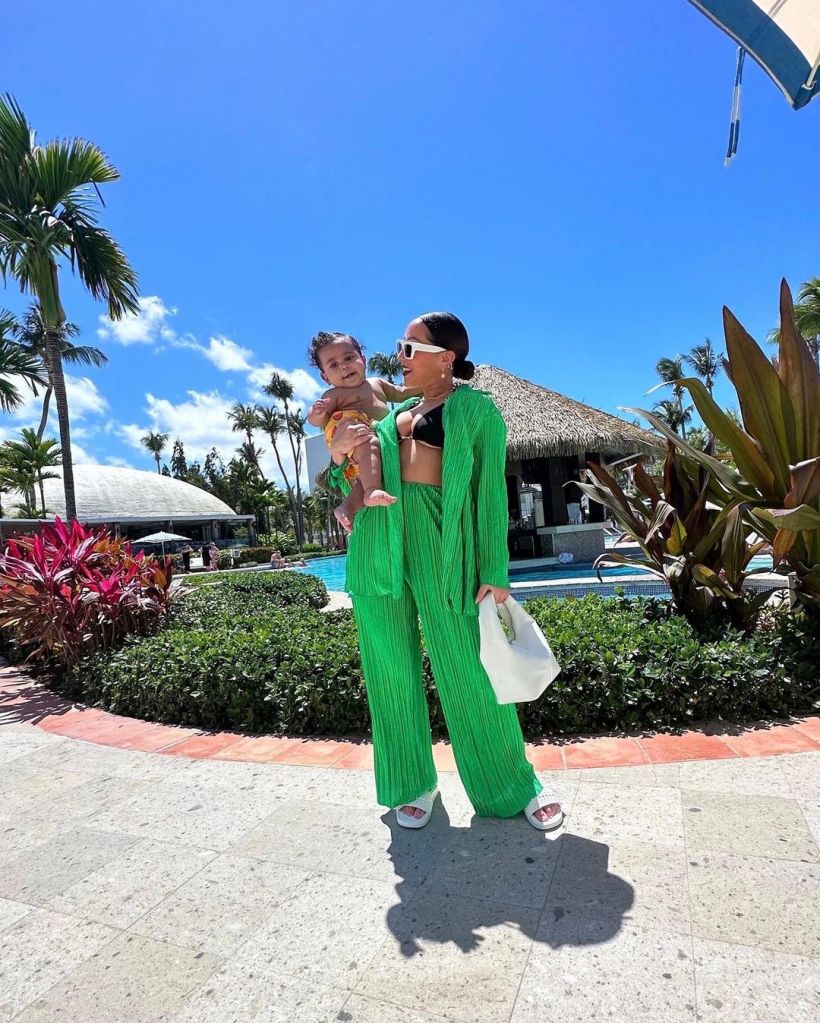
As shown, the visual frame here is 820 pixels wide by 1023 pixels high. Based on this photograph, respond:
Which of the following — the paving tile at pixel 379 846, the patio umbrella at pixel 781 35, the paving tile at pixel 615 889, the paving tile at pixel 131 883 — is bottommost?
the paving tile at pixel 131 883

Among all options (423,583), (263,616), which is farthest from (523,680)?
(263,616)

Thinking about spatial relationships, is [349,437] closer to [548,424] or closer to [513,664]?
[513,664]

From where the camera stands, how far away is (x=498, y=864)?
1.75m

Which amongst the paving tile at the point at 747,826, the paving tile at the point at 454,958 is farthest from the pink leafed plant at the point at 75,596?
the paving tile at the point at 747,826

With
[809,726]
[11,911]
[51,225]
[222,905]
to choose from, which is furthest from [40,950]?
[51,225]

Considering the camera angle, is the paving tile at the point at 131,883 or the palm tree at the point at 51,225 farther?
the palm tree at the point at 51,225

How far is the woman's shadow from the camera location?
4.79ft

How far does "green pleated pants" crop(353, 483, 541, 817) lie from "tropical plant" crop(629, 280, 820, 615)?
205 cm

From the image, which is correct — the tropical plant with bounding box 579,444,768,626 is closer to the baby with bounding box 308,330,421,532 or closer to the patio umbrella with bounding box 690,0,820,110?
the patio umbrella with bounding box 690,0,820,110

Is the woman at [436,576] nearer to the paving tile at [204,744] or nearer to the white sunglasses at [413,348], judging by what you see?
the white sunglasses at [413,348]

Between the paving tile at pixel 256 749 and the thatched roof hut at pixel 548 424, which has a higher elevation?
the thatched roof hut at pixel 548 424

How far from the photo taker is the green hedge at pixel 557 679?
2.85 meters

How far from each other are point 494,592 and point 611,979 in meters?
0.97

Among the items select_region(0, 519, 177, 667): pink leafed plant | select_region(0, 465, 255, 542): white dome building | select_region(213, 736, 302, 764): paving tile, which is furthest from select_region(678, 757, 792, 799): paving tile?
select_region(0, 465, 255, 542): white dome building
